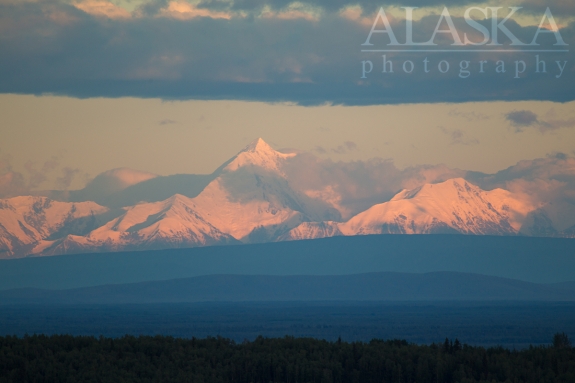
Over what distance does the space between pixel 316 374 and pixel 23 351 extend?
2565 cm

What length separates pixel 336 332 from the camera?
625ft

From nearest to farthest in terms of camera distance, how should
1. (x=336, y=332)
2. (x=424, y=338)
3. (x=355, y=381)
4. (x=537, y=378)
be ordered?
(x=537, y=378), (x=355, y=381), (x=424, y=338), (x=336, y=332)

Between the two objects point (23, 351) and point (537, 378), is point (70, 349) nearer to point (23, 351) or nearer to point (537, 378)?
point (23, 351)

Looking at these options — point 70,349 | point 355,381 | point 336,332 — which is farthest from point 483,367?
point 336,332

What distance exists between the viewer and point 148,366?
309 feet

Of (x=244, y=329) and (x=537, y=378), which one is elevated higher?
(x=244, y=329)

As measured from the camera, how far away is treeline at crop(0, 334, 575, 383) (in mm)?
89875

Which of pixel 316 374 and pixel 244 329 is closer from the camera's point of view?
pixel 316 374

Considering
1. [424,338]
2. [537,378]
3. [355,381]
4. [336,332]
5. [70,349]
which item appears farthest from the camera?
[336,332]

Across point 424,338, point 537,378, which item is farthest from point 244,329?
point 537,378

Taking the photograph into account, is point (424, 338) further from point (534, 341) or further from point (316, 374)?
point (316, 374)

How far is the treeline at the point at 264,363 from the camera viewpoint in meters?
89.9

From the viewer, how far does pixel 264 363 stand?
96500 millimetres

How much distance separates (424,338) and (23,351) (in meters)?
92.6
